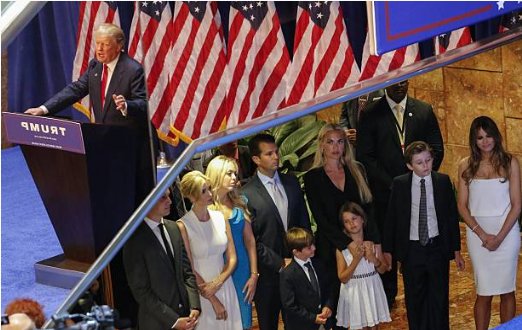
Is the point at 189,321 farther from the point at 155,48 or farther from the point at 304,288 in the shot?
the point at 155,48

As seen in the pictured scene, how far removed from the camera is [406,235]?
17.0 feet

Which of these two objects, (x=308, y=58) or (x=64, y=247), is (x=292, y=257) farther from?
(x=308, y=58)

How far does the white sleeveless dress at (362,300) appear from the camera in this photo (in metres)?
4.94

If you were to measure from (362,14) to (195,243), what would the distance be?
16.1ft

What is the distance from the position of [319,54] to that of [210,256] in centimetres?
471

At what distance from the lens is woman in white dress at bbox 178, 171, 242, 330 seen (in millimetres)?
4574

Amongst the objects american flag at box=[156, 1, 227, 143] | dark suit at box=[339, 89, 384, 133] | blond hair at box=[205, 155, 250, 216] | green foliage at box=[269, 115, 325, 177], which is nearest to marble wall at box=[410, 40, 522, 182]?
dark suit at box=[339, 89, 384, 133]

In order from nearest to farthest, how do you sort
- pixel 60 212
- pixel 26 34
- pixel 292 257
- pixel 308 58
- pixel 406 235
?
pixel 292 257
pixel 406 235
pixel 60 212
pixel 308 58
pixel 26 34

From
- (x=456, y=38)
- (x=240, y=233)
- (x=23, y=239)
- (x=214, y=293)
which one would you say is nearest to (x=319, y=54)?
(x=456, y=38)

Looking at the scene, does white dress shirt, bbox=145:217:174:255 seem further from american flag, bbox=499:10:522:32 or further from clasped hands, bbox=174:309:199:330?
american flag, bbox=499:10:522:32

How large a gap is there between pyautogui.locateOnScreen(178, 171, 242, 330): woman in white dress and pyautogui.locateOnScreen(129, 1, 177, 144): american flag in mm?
5272

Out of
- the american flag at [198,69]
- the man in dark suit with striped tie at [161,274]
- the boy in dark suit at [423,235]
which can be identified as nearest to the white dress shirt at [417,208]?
the boy in dark suit at [423,235]

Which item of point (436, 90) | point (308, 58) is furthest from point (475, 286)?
point (308, 58)

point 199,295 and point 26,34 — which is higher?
point 26,34
